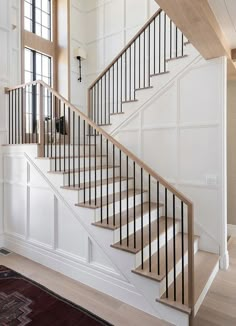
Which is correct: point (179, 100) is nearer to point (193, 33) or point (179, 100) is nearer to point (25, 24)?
point (193, 33)

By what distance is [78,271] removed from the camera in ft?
9.21

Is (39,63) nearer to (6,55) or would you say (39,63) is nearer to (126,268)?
(6,55)

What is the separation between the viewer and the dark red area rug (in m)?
2.12

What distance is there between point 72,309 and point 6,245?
1987mm

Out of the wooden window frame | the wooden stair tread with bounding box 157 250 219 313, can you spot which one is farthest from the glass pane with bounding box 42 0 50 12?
the wooden stair tread with bounding box 157 250 219 313

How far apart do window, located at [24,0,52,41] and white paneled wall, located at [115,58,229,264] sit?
3093mm

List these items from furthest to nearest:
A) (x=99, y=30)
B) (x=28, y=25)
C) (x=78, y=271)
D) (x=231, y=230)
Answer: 1. (x=99, y=30)
2. (x=28, y=25)
3. (x=231, y=230)
4. (x=78, y=271)

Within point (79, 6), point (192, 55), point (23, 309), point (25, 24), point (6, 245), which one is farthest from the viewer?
point (79, 6)

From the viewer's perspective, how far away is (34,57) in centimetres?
484

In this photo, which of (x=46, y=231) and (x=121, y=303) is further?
(x=46, y=231)

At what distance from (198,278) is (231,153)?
231 centimetres

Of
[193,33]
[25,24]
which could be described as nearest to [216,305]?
[193,33]

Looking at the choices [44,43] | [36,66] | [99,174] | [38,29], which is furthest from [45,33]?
[99,174]

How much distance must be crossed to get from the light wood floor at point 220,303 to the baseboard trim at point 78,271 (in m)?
0.59
